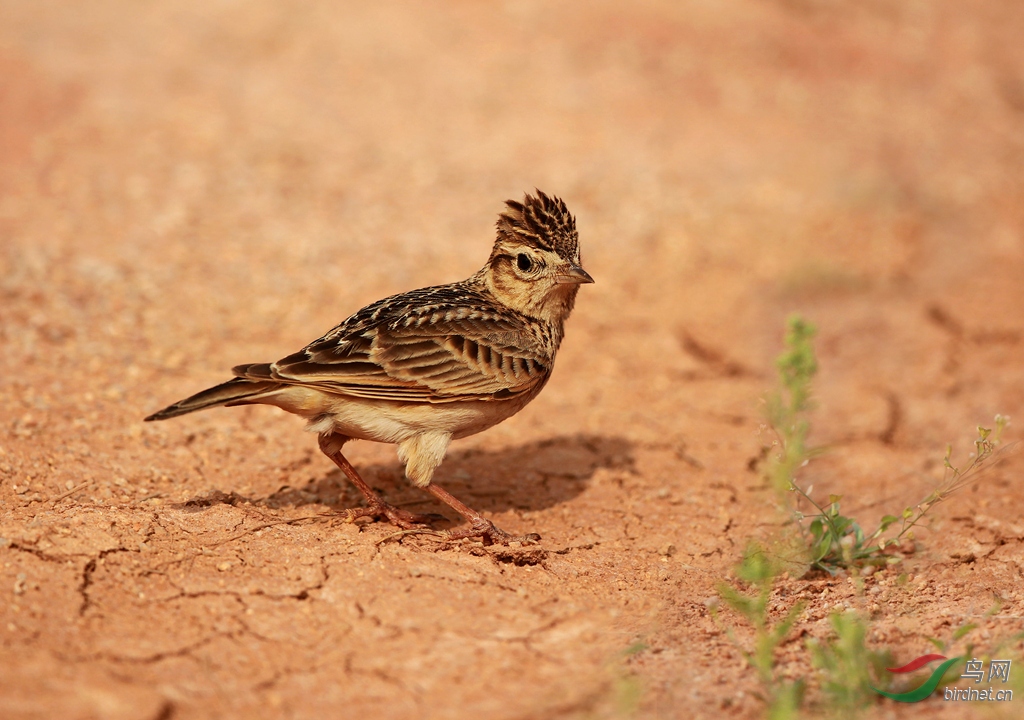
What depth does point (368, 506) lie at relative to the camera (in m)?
5.67

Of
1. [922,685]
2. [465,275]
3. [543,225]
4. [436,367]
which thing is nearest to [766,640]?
[922,685]

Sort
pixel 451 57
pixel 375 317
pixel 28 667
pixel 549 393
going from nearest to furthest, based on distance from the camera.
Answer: pixel 28 667
pixel 375 317
pixel 549 393
pixel 451 57

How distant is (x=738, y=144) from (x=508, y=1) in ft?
13.9

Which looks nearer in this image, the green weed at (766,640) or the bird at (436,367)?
the green weed at (766,640)

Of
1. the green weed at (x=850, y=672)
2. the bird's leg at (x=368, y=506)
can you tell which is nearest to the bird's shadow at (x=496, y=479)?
the bird's leg at (x=368, y=506)

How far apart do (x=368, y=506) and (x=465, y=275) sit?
3.71 m

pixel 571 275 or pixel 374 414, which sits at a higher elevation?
pixel 571 275

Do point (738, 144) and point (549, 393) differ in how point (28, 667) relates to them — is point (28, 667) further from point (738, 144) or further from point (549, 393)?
point (738, 144)

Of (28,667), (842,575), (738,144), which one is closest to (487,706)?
(28,667)

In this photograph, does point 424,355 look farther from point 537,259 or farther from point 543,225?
point 543,225

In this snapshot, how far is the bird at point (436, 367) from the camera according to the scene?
5113 mm

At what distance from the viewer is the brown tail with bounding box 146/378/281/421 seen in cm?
475

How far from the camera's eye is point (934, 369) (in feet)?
26.5

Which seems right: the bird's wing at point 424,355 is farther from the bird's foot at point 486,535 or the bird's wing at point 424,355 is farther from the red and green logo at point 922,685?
the red and green logo at point 922,685
